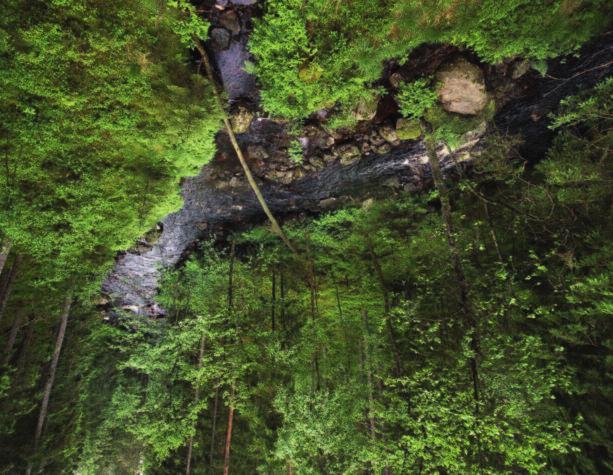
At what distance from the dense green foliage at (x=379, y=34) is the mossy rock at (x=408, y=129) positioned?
201 cm

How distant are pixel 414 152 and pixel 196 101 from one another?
8810 millimetres

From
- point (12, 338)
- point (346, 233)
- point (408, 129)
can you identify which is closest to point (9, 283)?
point (12, 338)

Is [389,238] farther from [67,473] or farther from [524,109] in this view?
[67,473]

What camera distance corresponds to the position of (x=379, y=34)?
27.6 ft

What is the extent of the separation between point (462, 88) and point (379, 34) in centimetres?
350

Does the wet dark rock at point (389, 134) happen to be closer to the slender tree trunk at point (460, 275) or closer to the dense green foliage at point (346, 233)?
the dense green foliage at point (346, 233)

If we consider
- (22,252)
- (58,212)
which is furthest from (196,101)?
(22,252)

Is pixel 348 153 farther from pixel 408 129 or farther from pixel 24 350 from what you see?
pixel 24 350

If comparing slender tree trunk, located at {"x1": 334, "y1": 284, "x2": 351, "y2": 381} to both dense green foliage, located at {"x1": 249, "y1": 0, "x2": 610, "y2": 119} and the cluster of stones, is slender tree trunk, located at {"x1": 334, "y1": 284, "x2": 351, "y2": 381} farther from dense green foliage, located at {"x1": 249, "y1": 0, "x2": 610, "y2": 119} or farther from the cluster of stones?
dense green foliage, located at {"x1": 249, "y1": 0, "x2": 610, "y2": 119}

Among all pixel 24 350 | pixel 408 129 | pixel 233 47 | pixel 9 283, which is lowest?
pixel 24 350

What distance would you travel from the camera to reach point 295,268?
1636 centimetres

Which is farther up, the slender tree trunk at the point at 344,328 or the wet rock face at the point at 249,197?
the wet rock face at the point at 249,197

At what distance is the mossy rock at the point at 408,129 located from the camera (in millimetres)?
10633

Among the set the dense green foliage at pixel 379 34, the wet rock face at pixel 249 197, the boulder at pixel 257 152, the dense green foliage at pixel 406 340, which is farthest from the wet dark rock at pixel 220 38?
the dense green foliage at pixel 406 340
